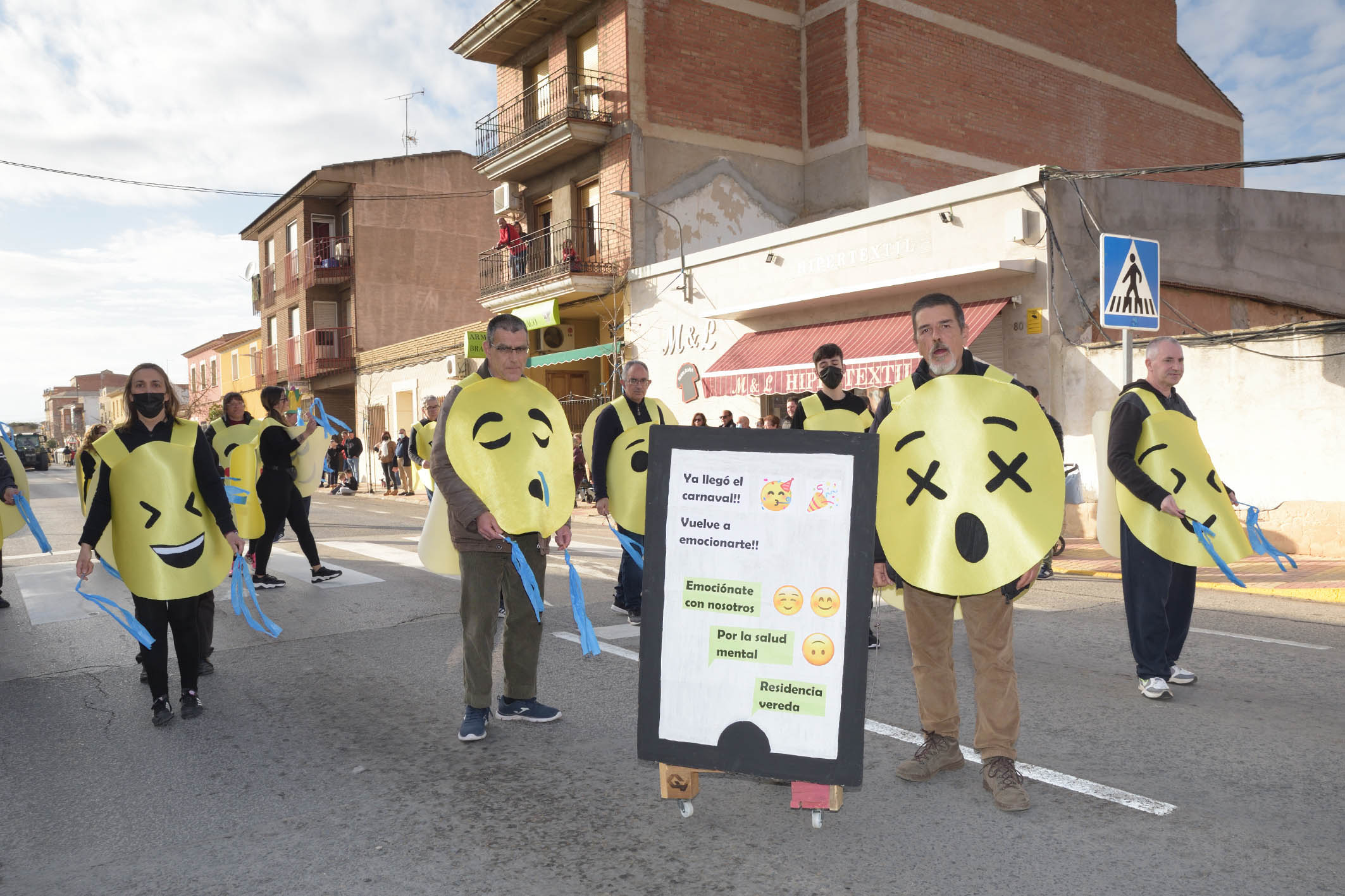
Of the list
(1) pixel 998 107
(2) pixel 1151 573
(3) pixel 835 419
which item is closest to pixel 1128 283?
(3) pixel 835 419

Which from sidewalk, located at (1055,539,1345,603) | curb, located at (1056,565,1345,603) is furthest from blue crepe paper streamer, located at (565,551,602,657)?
curb, located at (1056,565,1345,603)

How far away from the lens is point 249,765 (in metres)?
4.30

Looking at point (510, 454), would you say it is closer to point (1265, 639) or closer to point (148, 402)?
point (148, 402)

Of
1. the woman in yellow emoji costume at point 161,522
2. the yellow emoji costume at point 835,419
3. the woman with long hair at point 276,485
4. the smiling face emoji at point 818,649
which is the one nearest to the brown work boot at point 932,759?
the smiling face emoji at point 818,649

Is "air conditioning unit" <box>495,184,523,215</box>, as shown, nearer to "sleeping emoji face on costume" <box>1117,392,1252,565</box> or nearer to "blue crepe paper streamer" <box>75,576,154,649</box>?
"blue crepe paper streamer" <box>75,576,154,649</box>

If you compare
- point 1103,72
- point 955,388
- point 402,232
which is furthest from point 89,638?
point 402,232

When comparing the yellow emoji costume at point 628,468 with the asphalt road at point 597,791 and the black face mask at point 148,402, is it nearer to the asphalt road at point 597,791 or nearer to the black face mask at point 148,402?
the asphalt road at point 597,791

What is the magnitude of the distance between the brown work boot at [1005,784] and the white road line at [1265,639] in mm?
3802

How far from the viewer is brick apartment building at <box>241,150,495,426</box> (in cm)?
3594

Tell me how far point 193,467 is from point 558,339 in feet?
67.4

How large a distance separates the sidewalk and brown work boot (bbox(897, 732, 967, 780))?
16.3 feet

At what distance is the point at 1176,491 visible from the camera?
17.1ft

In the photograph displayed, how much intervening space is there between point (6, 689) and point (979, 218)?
12593 mm

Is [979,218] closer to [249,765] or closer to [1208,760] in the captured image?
[1208,760]
